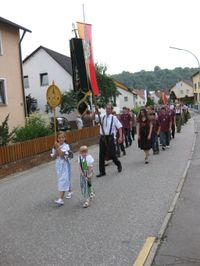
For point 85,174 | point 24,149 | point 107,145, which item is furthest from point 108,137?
point 85,174

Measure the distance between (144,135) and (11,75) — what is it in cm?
1243

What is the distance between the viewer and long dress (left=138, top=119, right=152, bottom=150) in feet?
45.5

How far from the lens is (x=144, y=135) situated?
46.1ft

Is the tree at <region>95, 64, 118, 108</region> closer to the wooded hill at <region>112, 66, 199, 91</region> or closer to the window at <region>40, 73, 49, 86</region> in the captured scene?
the window at <region>40, 73, 49, 86</region>

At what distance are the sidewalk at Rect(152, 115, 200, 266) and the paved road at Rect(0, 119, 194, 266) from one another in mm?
251

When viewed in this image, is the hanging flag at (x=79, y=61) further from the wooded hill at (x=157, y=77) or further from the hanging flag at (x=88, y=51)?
the wooded hill at (x=157, y=77)

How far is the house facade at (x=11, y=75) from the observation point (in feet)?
77.5

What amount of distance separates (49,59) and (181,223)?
40.1 m

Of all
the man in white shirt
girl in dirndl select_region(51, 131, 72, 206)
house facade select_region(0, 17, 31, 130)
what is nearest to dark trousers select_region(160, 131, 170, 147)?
the man in white shirt

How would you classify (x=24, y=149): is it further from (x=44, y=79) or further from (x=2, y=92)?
(x=44, y=79)

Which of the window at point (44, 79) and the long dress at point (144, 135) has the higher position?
the window at point (44, 79)

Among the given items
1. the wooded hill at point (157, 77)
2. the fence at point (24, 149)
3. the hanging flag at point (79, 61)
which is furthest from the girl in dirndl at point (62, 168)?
the wooded hill at point (157, 77)

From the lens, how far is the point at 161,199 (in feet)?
27.9

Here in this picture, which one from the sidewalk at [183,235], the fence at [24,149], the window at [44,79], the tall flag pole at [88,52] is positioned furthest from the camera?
the window at [44,79]
